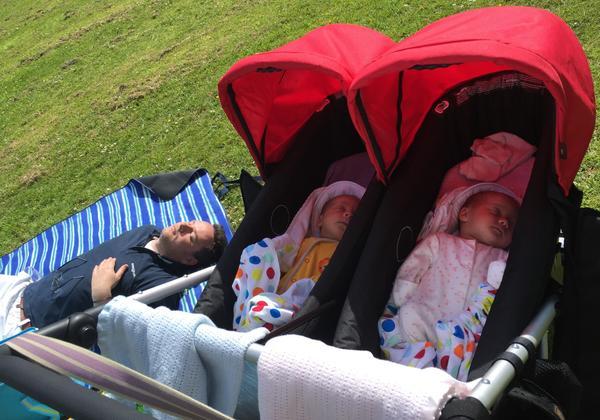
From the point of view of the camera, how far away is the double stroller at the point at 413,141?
2043mm

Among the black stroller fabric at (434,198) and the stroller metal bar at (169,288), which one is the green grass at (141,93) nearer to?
the black stroller fabric at (434,198)

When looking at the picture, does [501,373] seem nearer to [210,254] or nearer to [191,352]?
[191,352]

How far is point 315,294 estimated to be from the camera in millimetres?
2367

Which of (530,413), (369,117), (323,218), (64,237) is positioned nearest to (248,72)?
(369,117)

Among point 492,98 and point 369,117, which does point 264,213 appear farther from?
point 492,98

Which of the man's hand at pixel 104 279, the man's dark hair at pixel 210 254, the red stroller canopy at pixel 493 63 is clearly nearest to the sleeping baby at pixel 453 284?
the red stroller canopy at pixel 493 63

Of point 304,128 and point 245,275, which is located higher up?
point 304,128

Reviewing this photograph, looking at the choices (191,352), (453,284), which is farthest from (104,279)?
(453,284)

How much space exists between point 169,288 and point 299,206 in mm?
746

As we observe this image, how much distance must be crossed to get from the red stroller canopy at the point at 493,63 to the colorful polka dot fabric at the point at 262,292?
0.60 meters

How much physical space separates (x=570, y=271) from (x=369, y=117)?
0.97 meters

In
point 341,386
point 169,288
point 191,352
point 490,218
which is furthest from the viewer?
point 169,288

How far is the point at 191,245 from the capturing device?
3.50 metres

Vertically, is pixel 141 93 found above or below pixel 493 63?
below
